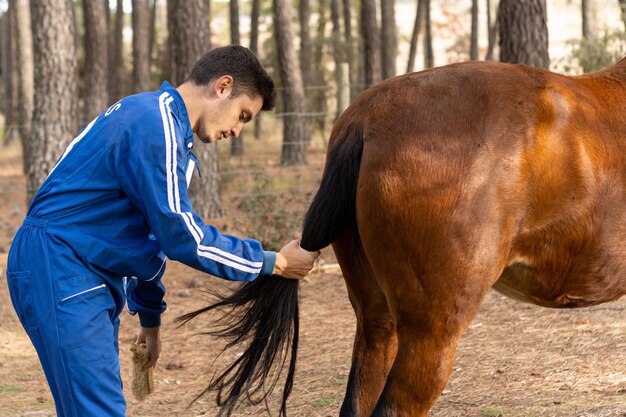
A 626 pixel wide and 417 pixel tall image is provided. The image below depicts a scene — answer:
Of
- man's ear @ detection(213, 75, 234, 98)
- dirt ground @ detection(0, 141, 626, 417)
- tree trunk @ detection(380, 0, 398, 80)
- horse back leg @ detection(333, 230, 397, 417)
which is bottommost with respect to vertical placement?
dirt ground @ detection(0, 141, 626, 417)

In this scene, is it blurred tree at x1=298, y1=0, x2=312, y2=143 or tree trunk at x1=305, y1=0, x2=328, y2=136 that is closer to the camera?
blurred tree at x1=298, y1=0, x2=312, y2=143

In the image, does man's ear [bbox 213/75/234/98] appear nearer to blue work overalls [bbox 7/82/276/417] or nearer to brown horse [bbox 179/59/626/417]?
blue work overalls [bbox 7/82/276/417]

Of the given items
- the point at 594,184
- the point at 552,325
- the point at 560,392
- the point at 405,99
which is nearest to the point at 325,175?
the point at 405,99

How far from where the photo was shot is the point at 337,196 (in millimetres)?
3191

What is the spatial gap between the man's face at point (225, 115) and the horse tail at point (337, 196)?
0.42m

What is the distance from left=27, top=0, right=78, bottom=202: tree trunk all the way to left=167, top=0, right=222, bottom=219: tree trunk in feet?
4.82

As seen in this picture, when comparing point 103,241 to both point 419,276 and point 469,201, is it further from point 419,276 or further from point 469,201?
point 469,201

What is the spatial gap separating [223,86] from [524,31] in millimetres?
6088

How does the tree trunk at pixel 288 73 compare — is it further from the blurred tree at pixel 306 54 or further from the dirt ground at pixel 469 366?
Answer: the dirt ground at pixel 469 366

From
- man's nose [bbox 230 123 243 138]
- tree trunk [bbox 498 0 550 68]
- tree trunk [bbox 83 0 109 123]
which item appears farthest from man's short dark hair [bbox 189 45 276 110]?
tree trunk [bbox 83 0 109 123]

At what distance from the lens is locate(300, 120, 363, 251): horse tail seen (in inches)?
124

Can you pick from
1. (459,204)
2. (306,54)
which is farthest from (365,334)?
(306,54)

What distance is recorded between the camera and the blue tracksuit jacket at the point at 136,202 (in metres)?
2.68

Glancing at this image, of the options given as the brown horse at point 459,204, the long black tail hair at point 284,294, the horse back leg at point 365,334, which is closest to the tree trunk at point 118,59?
the long black tail hair at point 284,294
